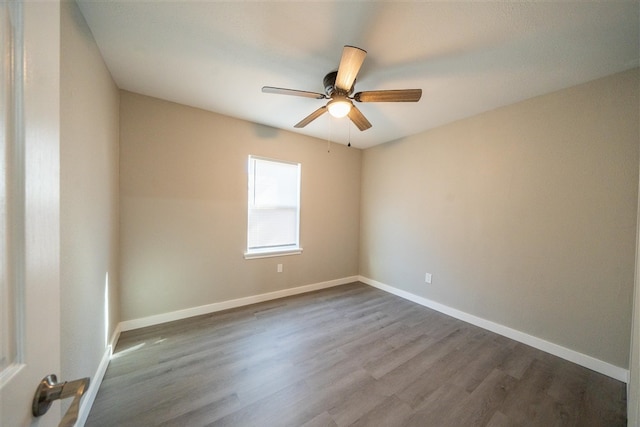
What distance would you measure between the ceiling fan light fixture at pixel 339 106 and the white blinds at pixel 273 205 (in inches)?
57.9

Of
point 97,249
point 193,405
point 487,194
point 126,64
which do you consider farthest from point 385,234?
point 126,64

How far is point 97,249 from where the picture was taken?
5.17ft

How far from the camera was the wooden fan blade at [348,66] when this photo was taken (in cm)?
129

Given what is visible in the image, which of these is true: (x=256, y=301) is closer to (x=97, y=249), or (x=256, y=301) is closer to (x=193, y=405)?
(x=193, y=405)

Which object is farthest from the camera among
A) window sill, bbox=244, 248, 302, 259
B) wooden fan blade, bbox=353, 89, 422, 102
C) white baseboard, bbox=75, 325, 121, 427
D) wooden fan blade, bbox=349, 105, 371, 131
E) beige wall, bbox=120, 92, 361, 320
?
window sill, bbox=244, 248, 302, 259

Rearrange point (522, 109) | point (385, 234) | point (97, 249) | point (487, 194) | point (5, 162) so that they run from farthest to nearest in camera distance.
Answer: point (385, 234) → point (487, 194) → point (522, 109) → point (97, 249) → point (5, 162)

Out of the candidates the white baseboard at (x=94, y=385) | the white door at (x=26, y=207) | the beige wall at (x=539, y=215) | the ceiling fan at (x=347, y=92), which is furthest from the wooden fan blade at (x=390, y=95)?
the white baseboard at (x=94, y=385)

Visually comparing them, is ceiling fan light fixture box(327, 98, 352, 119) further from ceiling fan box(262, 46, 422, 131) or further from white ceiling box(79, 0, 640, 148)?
white ceiling box(79, 0, 640, 148)

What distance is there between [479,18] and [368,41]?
2.15 feet

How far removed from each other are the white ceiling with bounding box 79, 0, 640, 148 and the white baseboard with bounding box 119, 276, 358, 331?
2.32 meters

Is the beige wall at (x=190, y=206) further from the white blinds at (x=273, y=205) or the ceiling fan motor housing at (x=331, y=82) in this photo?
the ceiling fan motor housing at (x=331, y=82)

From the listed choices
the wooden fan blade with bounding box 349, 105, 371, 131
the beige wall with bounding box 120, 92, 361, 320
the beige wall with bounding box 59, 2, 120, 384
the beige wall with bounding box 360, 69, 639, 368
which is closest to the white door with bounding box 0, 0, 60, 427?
the beige wall with bounding box 59, 2, 120, 384

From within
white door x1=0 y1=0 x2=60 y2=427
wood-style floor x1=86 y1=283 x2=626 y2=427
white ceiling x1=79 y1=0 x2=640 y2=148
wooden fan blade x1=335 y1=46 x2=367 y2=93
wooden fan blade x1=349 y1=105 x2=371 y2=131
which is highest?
white ceiling x1=79 y1=0 x2=640 y2=148

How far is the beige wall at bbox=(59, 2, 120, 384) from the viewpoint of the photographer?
1.12m
